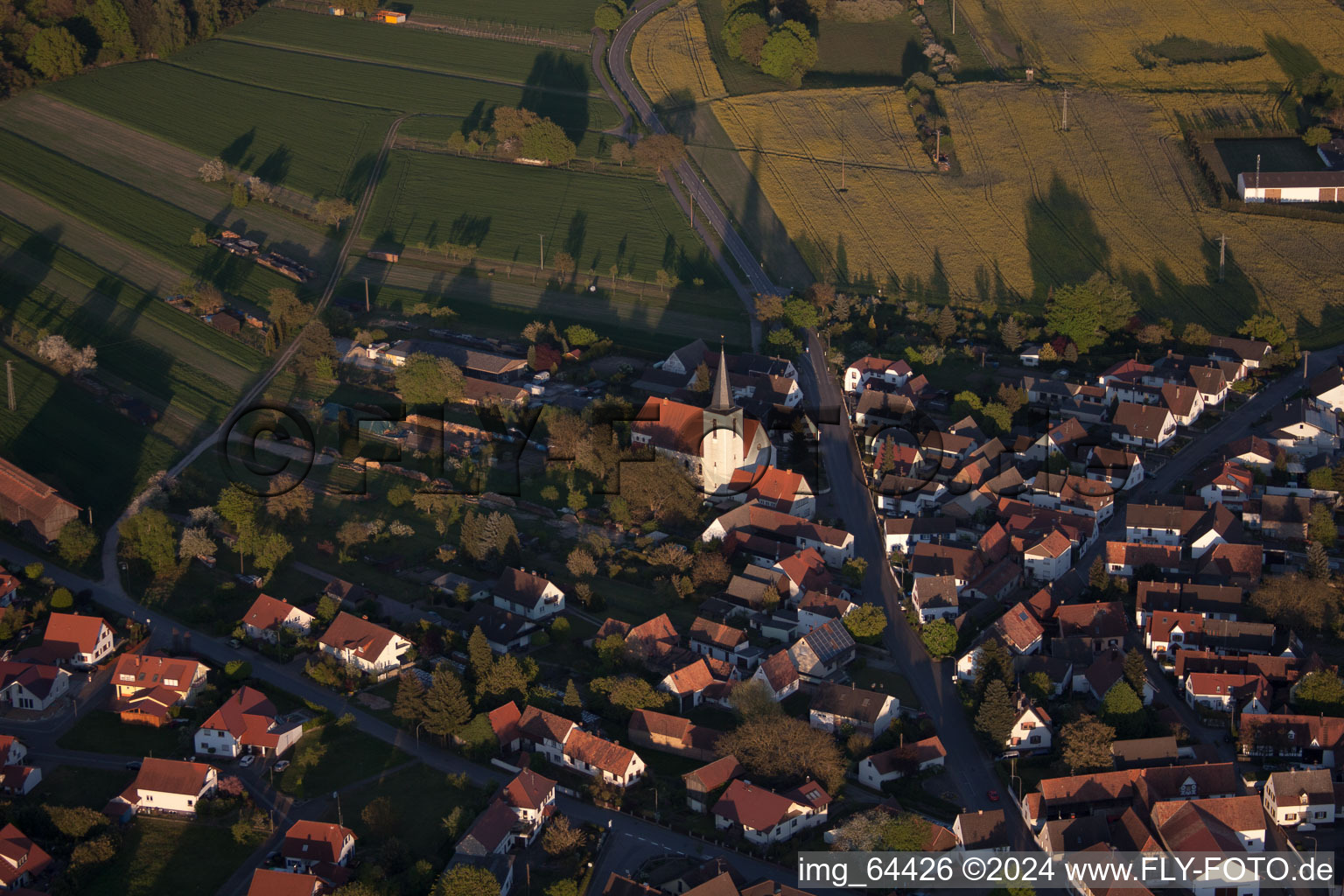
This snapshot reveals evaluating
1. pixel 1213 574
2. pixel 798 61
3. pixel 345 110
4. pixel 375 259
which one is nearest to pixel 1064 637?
pixel 1213 574

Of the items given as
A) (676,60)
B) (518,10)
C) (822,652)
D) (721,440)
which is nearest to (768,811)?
(822,652)

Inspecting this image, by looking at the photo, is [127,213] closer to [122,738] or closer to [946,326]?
[122,738]

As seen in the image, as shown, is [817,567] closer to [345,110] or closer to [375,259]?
[375,259]

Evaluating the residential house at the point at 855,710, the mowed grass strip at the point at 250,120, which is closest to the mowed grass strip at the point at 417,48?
the mowed grass strip at the point at 250,120

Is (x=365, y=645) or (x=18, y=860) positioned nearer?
(x=18, y=860)

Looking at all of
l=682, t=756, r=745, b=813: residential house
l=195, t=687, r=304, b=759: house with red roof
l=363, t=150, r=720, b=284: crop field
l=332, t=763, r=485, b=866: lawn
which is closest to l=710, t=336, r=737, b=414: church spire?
l=363, t=150, r=720, b=284: crop field

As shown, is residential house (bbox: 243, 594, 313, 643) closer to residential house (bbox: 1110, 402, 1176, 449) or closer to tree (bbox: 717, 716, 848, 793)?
tree (bbox: 717, 716, 848, 793)
